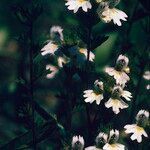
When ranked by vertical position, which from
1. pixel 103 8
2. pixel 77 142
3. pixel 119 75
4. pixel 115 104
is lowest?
pixel 77 142

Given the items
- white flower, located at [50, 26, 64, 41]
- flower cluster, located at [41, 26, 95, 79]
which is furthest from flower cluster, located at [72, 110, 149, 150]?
white flower, located at [50, 26, 64, 41]

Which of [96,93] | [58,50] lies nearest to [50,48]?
[58,50]

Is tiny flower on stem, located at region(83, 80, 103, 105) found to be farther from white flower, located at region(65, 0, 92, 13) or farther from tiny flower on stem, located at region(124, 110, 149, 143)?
white flower, located at region(65, 0, 92, 13)

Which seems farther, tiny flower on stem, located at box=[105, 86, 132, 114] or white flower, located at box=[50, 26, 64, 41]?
white flower, located at box=[50, 26, 64, 41]

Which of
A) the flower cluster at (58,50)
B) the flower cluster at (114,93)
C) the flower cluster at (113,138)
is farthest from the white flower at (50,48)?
the flower cluster at (113,138)

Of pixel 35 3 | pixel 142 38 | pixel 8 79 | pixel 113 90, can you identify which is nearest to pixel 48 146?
pixel 113 90

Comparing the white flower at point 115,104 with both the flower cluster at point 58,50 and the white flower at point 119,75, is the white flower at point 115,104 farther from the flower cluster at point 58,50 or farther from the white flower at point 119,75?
the flower cluster at point 58,50

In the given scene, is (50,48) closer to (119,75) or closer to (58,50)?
(58,50)

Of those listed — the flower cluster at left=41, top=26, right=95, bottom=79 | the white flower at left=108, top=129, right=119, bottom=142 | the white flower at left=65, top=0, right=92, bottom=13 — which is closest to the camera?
the white flower at left=65, top=0, right=92, bottom=13
